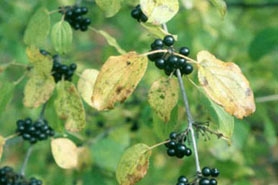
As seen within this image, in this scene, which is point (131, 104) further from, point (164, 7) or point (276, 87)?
point (164, 7)

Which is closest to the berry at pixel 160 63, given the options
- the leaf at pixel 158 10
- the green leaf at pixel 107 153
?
the leaf at pixel 158 10

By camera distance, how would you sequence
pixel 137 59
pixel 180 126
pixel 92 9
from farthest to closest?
1. pixel 92 9
2. pixel 180 126
3. pixel 137 59

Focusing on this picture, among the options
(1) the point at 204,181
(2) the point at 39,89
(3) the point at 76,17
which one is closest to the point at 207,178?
(1) the point at 204,181

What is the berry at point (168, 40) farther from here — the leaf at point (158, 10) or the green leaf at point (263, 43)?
the green leaf at point (263, 43)

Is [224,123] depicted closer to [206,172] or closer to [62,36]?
[206,172]

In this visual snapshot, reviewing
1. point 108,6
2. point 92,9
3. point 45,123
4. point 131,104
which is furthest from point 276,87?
point 108,6
